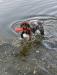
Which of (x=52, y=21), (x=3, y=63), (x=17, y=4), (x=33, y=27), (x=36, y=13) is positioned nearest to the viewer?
(x=3, y=63)

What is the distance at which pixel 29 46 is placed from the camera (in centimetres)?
805

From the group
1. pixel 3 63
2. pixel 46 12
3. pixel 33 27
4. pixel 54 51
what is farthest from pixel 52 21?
pixel 3 63

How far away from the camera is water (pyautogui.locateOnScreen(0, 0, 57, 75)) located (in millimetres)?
6688

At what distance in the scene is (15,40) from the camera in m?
8.31

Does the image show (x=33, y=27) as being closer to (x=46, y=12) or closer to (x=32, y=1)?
(x=46, y=12)

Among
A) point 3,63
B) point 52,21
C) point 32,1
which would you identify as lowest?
point 3,63

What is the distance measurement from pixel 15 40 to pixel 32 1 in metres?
4.72

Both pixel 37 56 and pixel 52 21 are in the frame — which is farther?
pixel 52 21

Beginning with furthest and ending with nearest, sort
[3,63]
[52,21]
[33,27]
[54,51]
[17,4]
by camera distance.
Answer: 1. [17,4]
2. [52,21]
3. [33,27]
4. [54,51]
5. [3,63]

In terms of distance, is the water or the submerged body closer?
the water

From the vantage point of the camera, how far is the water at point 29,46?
6688 millimetres

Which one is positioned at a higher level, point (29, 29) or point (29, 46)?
point (29, 29)

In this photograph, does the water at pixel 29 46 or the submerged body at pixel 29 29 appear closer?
the water at pixel 29 46

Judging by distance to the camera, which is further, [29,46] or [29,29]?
[29,46]
